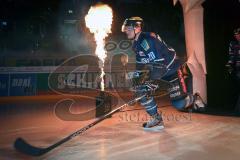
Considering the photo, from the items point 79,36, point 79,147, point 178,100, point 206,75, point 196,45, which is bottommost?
point 79,147

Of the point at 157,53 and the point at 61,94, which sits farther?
the point at 61,94

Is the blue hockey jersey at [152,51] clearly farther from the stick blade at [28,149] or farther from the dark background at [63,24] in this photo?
the dark background at [63,24]

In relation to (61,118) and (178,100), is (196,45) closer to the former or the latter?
(178,100)

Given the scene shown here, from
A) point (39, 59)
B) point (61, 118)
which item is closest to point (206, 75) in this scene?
point (61, 118)

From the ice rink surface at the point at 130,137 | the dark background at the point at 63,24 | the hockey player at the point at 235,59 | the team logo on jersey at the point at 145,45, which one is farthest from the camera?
the dark background at the point at 63,24

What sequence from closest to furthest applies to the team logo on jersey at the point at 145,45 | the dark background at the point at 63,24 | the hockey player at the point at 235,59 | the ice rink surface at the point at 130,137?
the ice rink surface at the point at 130,137, the team logo on jersey at the point at 145,45, the hockey player at the point at 235,59, the dark background at the point at 63,24

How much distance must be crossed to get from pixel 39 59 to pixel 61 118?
9.37m

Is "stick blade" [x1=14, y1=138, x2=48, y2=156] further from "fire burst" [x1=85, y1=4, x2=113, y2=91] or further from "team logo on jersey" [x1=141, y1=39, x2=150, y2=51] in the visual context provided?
"fire burst" [x1=85, y1=4, x2=113, y2=91]

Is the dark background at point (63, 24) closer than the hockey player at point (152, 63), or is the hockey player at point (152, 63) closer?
the hockey player at point (152, 63)

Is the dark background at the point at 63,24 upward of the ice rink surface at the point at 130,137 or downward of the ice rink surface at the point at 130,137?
upward

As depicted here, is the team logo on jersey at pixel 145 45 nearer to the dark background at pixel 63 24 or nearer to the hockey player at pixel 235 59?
the hockey player at pixel 235 59

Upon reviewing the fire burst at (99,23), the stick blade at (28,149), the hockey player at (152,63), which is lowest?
the stick blade at (28,149)

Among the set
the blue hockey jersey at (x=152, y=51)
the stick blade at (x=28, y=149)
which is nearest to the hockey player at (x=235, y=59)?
the blue hockey jersey at (x=152, y=51)

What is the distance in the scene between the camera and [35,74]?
1517 cm
